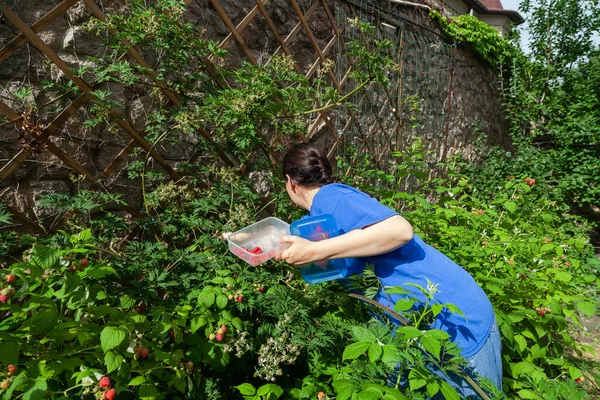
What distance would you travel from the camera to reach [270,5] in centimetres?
215

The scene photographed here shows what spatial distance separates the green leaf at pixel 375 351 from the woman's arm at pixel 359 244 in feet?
0.89

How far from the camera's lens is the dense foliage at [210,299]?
2.89ft

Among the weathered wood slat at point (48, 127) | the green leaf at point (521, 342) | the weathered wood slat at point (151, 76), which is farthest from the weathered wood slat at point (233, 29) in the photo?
the green leaf at point (521, 342)

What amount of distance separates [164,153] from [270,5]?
1082 millimetres

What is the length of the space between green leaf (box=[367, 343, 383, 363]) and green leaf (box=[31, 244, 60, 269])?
2.51 ft

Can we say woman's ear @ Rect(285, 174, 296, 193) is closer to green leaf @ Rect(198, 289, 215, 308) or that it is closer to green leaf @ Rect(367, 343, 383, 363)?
green leaf @ Rect(198, 289, 215, 308)

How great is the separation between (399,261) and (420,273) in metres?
0.07

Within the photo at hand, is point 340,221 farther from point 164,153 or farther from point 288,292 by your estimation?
point 164,153

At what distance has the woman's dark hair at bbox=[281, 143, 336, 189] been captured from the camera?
4.16 ft

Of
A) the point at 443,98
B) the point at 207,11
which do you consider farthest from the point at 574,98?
the point at 207,11

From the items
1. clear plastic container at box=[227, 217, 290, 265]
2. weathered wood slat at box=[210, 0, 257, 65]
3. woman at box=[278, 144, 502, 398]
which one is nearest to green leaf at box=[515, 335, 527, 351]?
woman at box=[278, 144, 502, 398]

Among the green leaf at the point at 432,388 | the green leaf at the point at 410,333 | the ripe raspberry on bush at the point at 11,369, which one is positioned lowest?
the green leaf at the point at 432,388

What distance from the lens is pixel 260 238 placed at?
1.35 m

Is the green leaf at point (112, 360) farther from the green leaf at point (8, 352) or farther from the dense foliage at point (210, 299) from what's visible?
the green leaf at point (8, 352)
